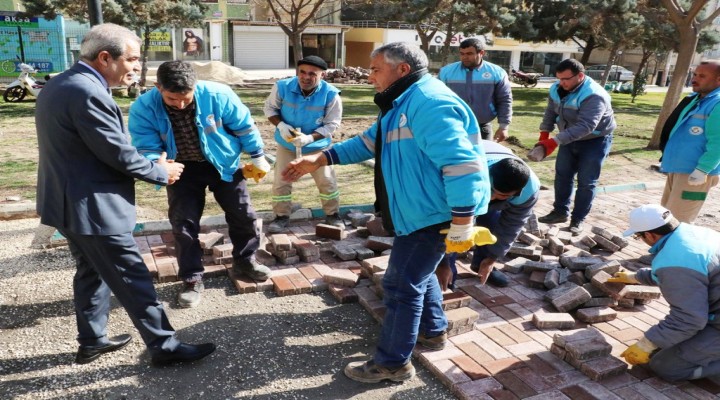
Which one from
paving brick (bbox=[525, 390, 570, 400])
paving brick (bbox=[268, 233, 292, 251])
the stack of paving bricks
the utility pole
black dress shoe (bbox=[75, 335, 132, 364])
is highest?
the utility pole

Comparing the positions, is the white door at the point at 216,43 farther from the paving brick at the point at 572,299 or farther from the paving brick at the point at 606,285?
the paving brick at the point at 572,299

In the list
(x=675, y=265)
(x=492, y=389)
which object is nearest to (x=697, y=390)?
(x=675, y=265)

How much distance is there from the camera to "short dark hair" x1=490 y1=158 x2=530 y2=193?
3.20 m

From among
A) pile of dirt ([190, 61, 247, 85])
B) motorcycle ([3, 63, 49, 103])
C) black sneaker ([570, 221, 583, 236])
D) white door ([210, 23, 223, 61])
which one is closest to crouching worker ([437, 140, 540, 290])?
black sneaker ([570, 221, 583, 236])

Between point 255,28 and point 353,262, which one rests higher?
point 255,28

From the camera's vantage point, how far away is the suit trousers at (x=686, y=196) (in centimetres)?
477

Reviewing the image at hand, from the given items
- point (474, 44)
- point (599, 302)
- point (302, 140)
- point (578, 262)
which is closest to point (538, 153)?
point (474, 44)

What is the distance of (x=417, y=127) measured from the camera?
277cm

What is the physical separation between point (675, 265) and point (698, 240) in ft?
0.75

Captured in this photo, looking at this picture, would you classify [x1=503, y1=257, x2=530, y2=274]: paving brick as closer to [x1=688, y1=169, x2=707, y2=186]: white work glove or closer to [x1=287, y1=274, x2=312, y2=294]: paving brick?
[x1=688, y1=169, x2=707, y2=186]: white work glove

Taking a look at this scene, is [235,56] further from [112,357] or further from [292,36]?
[112,357]

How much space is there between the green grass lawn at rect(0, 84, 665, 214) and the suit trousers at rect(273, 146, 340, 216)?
0.78 meters

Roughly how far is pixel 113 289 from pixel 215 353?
76cm

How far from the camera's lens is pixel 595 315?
12.9 ft
